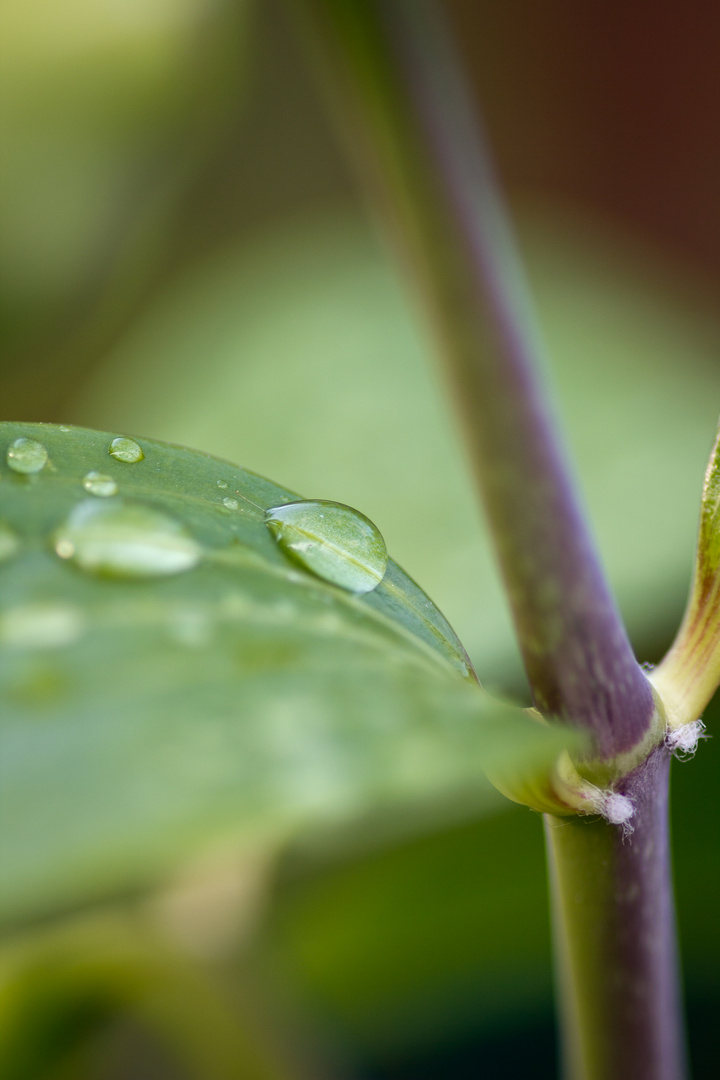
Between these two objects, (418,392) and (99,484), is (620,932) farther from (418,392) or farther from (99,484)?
(418,392)

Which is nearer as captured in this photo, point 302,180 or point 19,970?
point 19,970

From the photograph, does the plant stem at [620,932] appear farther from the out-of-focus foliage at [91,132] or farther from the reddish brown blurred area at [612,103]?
the reddish brown blurred area at [612,103]

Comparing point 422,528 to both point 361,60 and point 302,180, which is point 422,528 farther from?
point 302,180

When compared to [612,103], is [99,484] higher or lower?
lower

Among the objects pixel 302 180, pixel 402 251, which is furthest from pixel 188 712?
pixel 302 180

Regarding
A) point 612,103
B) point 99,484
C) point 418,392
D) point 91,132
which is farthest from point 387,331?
point 99,484

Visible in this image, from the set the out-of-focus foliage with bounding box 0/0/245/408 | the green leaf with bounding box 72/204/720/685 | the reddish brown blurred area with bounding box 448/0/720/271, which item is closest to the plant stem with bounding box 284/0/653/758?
the green leaf with bounding box 72/204/720/685

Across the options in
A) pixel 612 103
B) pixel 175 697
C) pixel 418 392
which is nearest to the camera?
pixel 175 697
